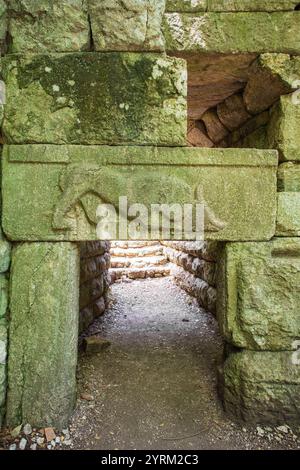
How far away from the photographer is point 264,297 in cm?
190

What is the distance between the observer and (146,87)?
5.96 ft

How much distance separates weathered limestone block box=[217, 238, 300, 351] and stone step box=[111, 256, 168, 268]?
4208mm

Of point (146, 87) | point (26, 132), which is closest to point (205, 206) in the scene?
point (146, 87)

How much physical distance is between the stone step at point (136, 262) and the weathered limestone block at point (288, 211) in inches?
168

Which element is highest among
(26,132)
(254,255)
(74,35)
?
(74,35)

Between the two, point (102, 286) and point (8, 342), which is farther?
point (102, 286)

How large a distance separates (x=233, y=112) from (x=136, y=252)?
Result: 4.49 m

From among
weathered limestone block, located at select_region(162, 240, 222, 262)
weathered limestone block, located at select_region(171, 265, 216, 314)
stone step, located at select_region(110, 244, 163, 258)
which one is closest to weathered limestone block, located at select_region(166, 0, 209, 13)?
weathered limestone block, located at select_region(162, 240, 222, 262)

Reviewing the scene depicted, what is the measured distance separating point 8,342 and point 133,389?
1.01 m

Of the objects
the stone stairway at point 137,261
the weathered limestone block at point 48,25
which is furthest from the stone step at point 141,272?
the weathered limestone block at point 48,25

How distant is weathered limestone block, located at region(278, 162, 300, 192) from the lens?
6.36 ft

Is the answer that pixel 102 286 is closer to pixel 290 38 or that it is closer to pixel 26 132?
pixel 26 132

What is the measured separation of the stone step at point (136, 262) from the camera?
5.99 meters
